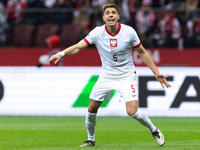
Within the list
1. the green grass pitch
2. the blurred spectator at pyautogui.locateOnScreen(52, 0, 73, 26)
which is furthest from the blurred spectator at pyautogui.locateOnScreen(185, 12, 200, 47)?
the green grass pitch

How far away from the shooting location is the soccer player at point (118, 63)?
23.6 ft

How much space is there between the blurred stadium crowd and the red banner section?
0.83ft

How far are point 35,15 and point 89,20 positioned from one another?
231cm

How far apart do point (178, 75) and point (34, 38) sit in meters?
7.29

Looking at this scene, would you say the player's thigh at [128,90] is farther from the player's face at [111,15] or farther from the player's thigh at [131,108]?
the player's face at [111,15]

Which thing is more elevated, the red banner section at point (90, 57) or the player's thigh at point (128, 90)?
the player's thigh at point (128, 90)

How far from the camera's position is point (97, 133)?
31.5 ft

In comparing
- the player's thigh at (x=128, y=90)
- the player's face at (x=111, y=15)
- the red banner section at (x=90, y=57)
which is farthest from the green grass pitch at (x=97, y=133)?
the red banner section at (x=90, y=57)

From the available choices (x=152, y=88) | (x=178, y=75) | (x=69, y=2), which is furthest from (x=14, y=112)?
(x=69, y=2)

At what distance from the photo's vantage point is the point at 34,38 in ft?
59.2

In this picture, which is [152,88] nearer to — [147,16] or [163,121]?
[163,121]

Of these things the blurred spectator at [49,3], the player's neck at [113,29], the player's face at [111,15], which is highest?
the player's face at [111,15]

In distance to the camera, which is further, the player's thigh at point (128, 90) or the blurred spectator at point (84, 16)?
the blurred spectator at point (84, 16)

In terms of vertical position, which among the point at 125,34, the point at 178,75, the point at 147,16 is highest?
the point at 125,34
